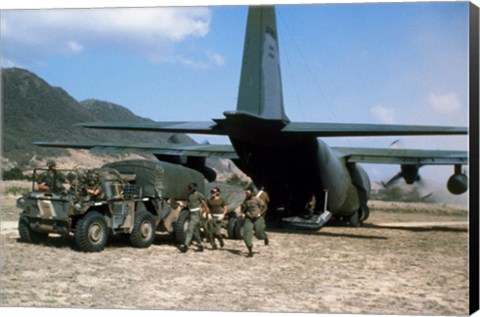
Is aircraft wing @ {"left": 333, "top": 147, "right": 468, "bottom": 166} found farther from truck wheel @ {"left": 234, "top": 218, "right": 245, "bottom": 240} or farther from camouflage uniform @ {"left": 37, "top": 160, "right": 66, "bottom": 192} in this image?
camouflage uniform @ {"left": 37, "top": 160, "right": 66, "bottom": 192}

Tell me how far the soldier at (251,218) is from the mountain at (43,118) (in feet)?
17.3

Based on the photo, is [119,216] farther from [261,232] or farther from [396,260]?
[396,260]

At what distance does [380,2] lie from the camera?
372 inches

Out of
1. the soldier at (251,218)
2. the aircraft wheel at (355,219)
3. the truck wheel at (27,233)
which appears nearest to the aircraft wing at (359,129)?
the soldier at (251,218)

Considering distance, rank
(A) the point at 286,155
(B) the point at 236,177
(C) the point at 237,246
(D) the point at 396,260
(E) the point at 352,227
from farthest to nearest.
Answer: (B) the point at 236,177 → (E) the point at 352,227 → (A) the point at 286,155 → (C) the point at 237,246 → (D) the point at 396,260

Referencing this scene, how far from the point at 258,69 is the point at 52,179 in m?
5.33

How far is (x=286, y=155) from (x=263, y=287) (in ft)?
21.4

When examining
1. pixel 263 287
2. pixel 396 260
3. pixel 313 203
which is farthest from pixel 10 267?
pixel 313 203

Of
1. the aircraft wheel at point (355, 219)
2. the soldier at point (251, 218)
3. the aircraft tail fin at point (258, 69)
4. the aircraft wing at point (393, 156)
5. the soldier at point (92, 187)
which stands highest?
the aircraft tail fin at point (258, 69)

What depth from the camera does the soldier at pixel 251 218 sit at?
11.9 meters

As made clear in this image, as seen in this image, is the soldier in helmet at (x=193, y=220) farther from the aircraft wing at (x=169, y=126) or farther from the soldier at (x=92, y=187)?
the soldier at (x=92, y=187)

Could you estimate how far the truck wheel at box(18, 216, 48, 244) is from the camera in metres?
12.2

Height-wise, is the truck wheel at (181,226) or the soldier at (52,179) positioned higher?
the soldier at (52,179)


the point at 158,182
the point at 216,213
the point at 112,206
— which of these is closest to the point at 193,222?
the point at 216,213
